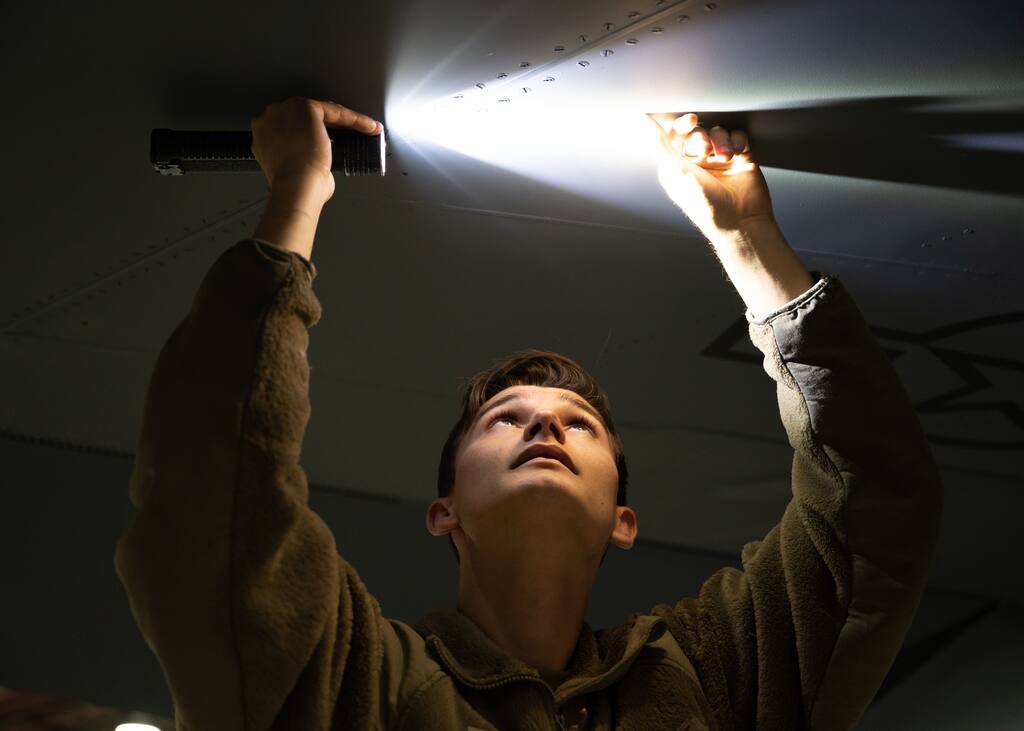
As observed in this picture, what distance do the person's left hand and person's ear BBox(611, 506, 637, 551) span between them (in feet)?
2.04

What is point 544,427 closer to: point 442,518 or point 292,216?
point 442,518

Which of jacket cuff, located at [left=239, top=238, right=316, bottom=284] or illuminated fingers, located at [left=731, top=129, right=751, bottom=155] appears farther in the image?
illuminated fingers, located at [left=731, top=129, right=751, bottom=155]

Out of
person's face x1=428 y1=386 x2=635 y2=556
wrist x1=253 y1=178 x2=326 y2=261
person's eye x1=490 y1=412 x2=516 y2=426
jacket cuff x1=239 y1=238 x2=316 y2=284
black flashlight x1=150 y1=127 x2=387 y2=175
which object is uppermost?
black flashlight x1=150 y1=127 x2=387 y2=175

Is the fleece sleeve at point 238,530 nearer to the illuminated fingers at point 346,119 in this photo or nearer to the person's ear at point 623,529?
the illuminated fingers at point 346,119

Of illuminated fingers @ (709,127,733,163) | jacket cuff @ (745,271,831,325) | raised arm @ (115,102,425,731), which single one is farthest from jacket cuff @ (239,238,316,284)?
illuminated fingers @ (709,127,733,163)

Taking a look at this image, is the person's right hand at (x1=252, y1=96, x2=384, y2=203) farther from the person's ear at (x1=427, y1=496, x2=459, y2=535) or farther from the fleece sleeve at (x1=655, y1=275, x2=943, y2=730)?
the fleece sleeve at (x1=655, y1=275, x2=943, y2=730)

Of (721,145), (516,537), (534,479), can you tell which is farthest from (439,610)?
(721,145)

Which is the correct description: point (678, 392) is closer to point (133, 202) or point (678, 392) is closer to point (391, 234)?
point (391, 234)

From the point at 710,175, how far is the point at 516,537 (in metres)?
0.88

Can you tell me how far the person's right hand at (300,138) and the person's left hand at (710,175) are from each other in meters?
0.63

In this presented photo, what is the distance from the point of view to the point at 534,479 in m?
2.13

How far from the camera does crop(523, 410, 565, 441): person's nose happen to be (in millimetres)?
2238

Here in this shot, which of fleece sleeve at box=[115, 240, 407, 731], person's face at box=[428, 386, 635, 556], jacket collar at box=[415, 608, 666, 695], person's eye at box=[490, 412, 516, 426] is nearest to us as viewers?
fleece sleeve at box=[115, 240, 407, 731]

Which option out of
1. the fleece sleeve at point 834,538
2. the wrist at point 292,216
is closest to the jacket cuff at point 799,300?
the fleece sleeve at point 834,538
